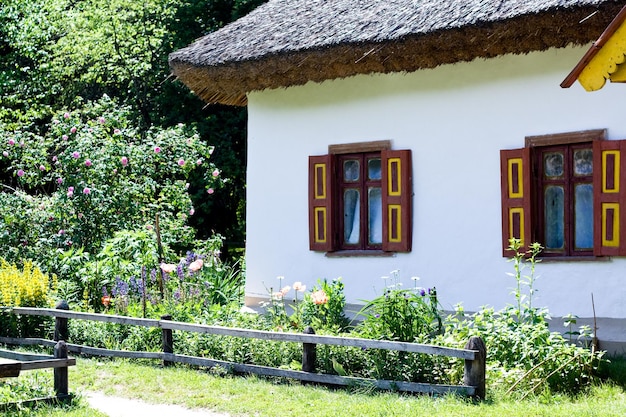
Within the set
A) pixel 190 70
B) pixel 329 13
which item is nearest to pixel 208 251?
pixel 190 70

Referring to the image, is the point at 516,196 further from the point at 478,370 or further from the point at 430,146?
the point at 478,370

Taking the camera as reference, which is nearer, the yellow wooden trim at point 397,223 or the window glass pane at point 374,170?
the yellow wooden trim at point 397,223

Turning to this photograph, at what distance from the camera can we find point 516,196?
9.33m

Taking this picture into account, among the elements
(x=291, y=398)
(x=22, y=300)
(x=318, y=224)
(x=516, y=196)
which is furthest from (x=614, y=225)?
(x=22, y=300)

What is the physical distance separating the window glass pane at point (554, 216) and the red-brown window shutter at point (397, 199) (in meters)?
1.49

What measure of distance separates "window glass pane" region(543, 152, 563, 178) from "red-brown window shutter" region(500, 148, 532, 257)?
21 cm

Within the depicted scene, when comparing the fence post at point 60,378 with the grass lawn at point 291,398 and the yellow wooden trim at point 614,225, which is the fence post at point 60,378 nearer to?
the grass lawn at point 291,398

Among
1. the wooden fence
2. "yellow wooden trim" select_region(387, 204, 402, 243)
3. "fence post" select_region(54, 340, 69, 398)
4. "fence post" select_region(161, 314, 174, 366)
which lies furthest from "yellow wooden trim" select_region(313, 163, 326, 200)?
"fence post" select_region(54, 340, 69, 398)

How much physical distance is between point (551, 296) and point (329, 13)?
13.5 ft

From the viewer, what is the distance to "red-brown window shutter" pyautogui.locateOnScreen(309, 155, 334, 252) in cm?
1083

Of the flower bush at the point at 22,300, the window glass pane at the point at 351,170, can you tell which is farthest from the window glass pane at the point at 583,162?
the flower bush at the point at 22,300

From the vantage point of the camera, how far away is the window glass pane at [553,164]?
30.3 ft

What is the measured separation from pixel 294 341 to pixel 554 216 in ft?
9.56

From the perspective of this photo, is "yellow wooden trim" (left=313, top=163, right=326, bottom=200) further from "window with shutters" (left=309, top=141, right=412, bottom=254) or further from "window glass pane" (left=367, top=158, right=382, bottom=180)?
"window glass pane" (left=367, top=158, right=382, bottom=180)
